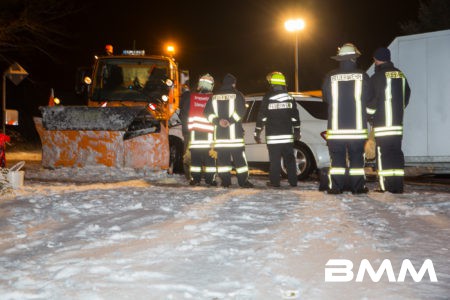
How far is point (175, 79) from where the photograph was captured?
37.6 ft

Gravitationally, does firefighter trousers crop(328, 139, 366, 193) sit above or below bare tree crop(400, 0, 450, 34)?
below

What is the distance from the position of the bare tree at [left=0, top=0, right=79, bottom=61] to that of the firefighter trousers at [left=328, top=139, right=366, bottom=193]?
14.1m

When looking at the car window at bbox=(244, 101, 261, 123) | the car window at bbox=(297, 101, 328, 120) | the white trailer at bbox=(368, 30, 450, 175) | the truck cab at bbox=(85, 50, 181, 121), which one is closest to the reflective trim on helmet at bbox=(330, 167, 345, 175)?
the white trailer at bbox=(368, 30, 450, 175)

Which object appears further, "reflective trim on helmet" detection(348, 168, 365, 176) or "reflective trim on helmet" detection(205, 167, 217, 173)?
"reflective trim on helmet" detection(205, 167, 217, 173)

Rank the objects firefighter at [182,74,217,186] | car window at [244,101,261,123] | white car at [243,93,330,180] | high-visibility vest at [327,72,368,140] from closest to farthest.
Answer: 1. high-visibility vest at [327,72,368,140]
2. firefighter at [182,74,217,186]
3. white car at [243,93,330,180]
4. car window at [244,101,261,123]

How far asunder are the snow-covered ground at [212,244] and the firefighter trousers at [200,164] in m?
2.01

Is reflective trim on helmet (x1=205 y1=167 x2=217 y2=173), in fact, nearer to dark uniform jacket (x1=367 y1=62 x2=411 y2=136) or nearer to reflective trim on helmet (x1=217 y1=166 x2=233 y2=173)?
reflective trim on helmet (x1=217 y1=166 x2=233 y2=173)

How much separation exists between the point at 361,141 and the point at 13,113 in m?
11.5

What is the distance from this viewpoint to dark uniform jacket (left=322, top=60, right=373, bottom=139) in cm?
691

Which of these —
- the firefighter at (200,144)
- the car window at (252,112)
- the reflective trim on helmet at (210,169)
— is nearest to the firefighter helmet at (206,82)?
the firefighter at (200,144)

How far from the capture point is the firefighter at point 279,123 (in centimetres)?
820

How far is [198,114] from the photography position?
8.66 meters

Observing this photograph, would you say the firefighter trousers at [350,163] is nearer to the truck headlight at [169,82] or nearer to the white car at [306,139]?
the white car at [306,139]

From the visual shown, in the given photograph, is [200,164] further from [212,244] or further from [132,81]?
[212,244]
